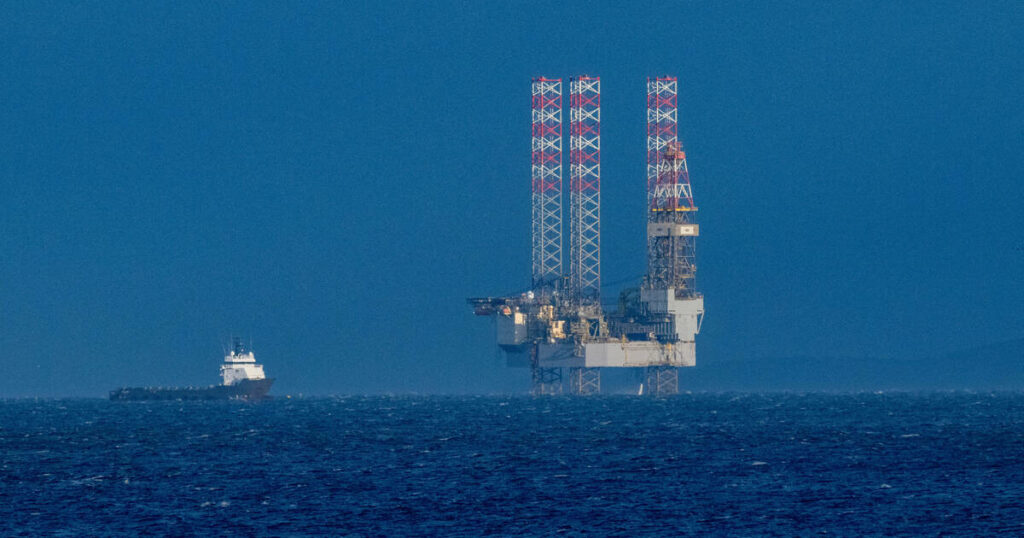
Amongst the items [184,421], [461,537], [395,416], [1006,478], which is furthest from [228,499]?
[395,416]

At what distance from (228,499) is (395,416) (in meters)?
105

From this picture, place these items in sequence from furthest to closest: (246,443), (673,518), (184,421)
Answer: (184,421), (246,443), (673,518)

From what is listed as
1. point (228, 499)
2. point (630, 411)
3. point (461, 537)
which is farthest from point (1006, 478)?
point (630, 411)

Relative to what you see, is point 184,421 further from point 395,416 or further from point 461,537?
point 461,537

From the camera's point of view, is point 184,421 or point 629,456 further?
point 184,421

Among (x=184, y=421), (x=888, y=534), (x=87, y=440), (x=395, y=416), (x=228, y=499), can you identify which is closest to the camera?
(x=888, y=534)

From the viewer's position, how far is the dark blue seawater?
66.8m

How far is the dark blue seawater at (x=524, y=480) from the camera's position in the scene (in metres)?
66.8

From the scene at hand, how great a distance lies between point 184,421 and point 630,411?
4779cm

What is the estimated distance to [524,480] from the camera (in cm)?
8538

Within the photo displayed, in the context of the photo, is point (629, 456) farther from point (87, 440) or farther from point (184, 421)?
point (184, 421)

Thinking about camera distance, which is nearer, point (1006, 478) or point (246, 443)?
point (1006, 478)

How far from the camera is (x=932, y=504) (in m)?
71.8

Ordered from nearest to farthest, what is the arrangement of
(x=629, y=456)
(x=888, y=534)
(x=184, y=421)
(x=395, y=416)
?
(x=888, y=534), (x=629, y=456), (x=184, y=421), (x=395, y=416)
